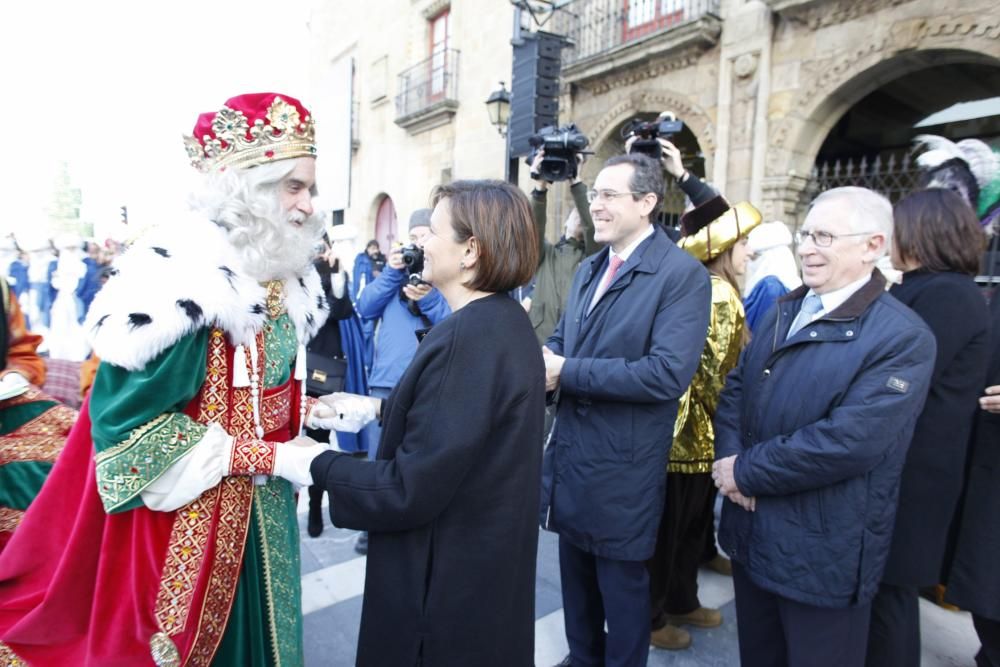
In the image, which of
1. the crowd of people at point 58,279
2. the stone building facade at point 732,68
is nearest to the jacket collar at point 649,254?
the stone building facade at point 732,68

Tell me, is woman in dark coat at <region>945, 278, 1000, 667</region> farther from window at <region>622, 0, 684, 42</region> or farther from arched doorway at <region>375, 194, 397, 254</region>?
arched doorway at <region>375, 194, 397, 254</region>

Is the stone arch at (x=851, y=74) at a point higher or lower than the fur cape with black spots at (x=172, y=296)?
higher

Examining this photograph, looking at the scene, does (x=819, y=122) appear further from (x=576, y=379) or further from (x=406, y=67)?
(x=406, y=67)

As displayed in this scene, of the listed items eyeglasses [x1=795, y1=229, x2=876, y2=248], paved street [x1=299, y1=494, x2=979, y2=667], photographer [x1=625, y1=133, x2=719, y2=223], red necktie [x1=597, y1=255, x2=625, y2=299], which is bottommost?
paved street [x1=299, y1=494, x2=979, y2=667]

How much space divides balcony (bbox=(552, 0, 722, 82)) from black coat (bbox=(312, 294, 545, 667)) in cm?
768

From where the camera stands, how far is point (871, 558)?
170 centimetres

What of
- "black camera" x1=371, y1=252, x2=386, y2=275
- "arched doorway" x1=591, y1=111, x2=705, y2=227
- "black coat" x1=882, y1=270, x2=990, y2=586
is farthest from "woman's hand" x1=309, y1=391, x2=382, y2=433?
"black camera" x1=371, y1=252, x2=386, y2=275

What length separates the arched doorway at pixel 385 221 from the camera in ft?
51.3

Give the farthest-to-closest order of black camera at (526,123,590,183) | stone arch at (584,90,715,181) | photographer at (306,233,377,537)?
1. stone arch at (584,90,715,181)
2. photographer at (306,233,377,537)
3. black camera at (526,123,590,183)

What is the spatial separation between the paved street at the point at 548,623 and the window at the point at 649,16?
752cm

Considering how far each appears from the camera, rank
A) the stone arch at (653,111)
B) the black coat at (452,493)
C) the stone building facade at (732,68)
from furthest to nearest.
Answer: the stone arch at (653,111)
the stone building facade at (732,68)
the black coat at (452,493)

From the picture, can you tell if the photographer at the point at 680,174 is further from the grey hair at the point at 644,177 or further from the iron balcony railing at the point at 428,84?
the iron balcony railing at the point at 428,84

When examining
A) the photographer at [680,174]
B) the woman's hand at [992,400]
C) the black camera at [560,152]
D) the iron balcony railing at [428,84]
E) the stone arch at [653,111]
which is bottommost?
the woman's hand at [992,400]

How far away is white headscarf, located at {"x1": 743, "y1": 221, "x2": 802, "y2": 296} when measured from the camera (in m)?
4.37
